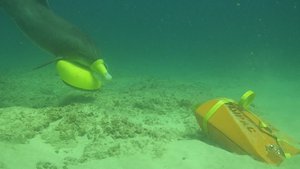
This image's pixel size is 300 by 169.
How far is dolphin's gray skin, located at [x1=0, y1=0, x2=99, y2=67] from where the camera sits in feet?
20.3

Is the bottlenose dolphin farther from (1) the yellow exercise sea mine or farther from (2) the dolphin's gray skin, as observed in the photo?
(1) the yellow exercise sea mine

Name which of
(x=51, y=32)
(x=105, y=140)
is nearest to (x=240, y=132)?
(x=105, y=140)

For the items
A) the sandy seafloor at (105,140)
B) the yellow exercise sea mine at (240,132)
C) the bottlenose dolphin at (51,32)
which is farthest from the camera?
the bottlenose dolphin at (51,32)

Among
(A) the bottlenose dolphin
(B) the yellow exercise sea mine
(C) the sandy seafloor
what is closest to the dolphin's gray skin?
(A) the bottlenose dolphin

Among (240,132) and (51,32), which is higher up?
(51,32)

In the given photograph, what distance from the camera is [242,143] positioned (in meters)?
4.59

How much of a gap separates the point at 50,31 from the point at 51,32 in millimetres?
30

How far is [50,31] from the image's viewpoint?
648 cm

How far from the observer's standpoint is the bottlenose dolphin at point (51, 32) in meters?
6.18

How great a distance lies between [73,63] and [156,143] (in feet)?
7.70

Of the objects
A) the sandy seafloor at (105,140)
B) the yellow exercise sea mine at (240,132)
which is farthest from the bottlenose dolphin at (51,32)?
the yellow exercise sea mine at (240,132)

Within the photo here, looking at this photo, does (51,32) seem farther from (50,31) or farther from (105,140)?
(105,140)

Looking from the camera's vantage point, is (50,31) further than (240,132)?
Yes

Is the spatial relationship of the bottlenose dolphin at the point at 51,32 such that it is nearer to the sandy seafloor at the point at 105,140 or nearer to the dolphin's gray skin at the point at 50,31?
the dolphin's gray skin at the point at 50,31
